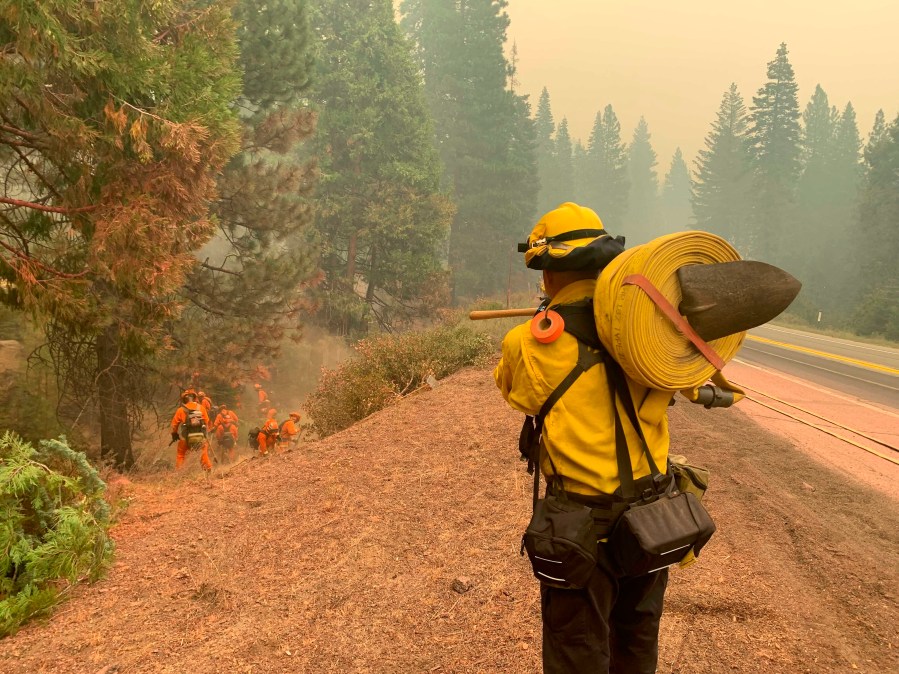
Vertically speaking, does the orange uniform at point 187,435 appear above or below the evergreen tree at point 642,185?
below

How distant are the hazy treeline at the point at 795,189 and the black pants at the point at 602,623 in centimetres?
3159

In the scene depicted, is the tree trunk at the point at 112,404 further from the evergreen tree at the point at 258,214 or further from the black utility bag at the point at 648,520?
the black utility bag at the point at 648,520

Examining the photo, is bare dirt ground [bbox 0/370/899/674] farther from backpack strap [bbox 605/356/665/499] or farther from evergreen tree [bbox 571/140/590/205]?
evergreen tree [bbox 571/140/590/205]

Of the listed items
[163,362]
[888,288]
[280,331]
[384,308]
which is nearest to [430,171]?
[384,308]

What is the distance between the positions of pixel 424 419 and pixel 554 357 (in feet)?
17.5

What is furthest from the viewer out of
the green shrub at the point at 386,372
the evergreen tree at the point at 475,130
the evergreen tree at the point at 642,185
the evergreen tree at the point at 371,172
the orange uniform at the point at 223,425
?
the evergreen tree at the point at 642,185

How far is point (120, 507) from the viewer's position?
15.6 ft

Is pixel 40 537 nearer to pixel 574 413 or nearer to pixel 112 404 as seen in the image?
pixel 574 413

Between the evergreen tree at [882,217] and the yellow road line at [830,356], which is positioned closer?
the yellow road line at [830,356]

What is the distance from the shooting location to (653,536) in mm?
1891

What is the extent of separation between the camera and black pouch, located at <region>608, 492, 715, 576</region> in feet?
6.19

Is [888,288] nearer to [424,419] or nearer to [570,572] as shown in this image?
[424,419]

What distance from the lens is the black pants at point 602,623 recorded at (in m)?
1.92

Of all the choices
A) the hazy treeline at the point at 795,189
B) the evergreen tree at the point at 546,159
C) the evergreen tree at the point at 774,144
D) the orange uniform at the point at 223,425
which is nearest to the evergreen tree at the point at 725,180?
the hazy treeline at the point at 795,189
